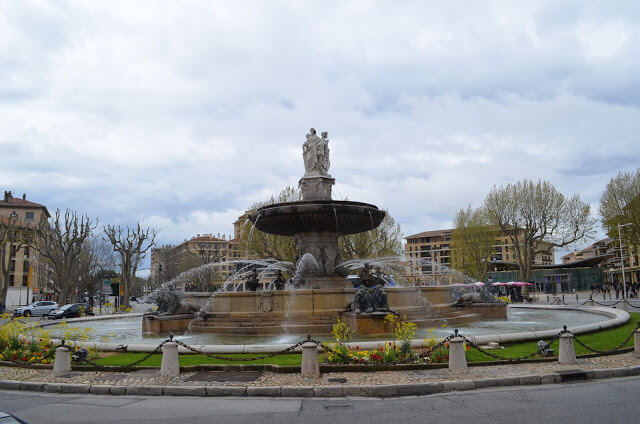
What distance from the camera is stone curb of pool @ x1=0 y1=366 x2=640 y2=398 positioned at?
786 centimetres

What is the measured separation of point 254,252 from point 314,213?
91.4 feet

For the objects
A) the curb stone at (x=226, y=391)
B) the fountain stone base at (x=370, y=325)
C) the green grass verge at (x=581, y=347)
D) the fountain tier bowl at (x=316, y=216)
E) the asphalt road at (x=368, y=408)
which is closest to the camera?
the asphalt road at (x=368, y=408)

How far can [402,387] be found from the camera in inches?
311

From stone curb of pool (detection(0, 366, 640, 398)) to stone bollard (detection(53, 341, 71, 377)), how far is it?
39.4 inches

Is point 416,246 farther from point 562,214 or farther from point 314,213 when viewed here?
point 314,213

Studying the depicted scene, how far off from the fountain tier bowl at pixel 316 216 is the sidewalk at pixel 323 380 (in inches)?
385

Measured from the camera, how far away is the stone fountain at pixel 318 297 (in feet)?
47.2

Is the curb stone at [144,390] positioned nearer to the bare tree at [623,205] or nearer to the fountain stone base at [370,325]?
the fountain stone base at [370,325]

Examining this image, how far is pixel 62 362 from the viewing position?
9789 millimetres

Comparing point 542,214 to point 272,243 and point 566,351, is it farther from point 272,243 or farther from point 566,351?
point 566,351

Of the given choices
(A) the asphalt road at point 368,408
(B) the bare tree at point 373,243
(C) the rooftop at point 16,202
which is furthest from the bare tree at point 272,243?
(C) the rooftop at point 16,202

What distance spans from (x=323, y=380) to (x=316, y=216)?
10.6 m

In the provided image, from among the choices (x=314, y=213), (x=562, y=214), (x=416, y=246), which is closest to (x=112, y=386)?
(x=314, y=213)

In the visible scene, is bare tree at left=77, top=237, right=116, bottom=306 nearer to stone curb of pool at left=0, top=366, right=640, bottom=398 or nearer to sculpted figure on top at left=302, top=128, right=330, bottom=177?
sculpted figure on top at left=302, top=128, right=330, bottom=177
